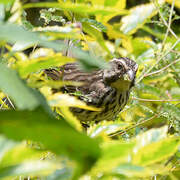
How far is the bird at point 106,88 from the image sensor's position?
1758 mm

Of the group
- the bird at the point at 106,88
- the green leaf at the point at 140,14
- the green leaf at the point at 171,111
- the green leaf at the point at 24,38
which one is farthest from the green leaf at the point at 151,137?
the bird at the point at 106,88

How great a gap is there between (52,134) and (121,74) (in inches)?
63.8

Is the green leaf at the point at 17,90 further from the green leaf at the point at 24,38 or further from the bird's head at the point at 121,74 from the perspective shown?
the bird's head at the point at 121,74

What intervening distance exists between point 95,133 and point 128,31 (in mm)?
1267

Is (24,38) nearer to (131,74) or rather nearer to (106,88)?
(131,74)

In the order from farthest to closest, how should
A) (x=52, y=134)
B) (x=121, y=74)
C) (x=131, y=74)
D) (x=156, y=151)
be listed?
(x=121, y=74) → (x=131, y=74) → (x=156, y=151) → (x=52, y=134)

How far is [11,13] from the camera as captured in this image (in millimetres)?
454

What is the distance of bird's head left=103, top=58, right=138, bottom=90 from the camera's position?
176cm

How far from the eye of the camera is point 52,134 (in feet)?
1.07

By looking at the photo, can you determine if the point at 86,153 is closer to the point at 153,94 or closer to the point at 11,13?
the point at 11,13

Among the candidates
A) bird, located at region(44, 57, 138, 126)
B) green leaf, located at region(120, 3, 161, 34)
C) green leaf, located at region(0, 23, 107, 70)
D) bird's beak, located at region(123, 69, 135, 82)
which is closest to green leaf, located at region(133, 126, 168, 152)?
green leaf, located at region(0, 23, 107, 70)

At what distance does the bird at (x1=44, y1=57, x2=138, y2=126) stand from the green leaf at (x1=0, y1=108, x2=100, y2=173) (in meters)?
1.29

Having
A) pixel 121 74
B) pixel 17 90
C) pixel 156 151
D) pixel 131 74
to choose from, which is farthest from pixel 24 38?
pixel 121 74

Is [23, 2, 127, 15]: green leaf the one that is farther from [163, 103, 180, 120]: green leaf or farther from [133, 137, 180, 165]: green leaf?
[163, 103, 180, 120]: green leaf
